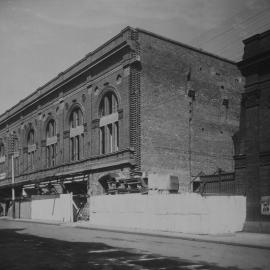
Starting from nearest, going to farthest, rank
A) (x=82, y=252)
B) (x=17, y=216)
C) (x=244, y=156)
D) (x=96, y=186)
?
(x=82, y=252) → (x=244, y=156) → (x=96, y=186) → (x=17, y=216)

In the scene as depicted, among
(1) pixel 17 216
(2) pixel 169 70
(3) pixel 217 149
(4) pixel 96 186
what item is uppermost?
(2) pixel 169 70

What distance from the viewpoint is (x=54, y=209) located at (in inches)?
1361

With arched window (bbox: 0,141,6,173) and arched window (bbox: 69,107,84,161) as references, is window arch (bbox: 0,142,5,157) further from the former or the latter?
arched window (bbox: 69,107,84,161)

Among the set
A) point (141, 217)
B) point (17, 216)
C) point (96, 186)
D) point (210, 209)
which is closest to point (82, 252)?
point (210, 209)

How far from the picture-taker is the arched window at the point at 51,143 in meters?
39.2

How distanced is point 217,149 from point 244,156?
1083 centimetres

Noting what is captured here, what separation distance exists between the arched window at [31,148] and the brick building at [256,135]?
83.9ft

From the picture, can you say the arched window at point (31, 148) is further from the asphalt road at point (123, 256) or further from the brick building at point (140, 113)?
the asphalt road at point (123, 256)

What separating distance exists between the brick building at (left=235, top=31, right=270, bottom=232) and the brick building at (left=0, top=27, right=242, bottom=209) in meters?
7.33

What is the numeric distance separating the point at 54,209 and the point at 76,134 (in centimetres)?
627

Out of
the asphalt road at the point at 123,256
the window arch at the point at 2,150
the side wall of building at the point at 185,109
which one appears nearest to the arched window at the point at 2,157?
the window arch at the point at 2,150

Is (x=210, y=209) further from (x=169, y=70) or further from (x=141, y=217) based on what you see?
(x=169, y=70)

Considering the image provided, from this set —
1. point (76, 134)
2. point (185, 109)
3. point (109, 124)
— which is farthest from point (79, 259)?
point (76, 134)

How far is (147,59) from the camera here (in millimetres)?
29562
